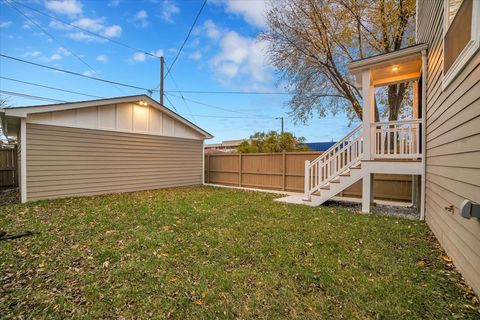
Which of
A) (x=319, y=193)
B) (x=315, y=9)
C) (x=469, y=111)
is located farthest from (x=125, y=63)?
(x=469, y=111)

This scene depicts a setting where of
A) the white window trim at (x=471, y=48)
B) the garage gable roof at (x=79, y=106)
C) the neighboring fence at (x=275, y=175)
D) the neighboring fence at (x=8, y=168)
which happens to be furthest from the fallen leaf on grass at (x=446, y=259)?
the neighboring fence at (x=8, y=168)

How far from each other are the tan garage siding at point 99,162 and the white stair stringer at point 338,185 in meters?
6.31

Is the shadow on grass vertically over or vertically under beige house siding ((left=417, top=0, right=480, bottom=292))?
under

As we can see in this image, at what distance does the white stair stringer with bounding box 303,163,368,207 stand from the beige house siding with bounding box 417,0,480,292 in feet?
4.89

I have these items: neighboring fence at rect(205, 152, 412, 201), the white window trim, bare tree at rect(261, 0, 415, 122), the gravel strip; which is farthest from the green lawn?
bare tree at rect(261, 0, 415, 122)

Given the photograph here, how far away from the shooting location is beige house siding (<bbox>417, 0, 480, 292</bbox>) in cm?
226

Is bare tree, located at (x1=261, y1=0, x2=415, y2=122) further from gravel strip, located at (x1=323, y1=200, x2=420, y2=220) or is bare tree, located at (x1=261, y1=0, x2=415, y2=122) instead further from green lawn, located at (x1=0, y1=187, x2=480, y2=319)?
green lawn, located at (x1=0, y1=187, x2=480, y2=319)

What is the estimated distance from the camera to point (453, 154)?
2.97 meters

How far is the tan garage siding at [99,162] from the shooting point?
6.97 metres

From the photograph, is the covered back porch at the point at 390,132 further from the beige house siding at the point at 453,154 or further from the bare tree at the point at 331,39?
the bare tree at the point at 331,39

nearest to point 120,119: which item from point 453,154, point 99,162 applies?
point 99,162

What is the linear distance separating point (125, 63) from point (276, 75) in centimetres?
975

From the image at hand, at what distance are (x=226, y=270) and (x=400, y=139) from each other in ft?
17.2

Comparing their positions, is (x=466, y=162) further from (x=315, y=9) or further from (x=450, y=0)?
(x=315, y=9)
